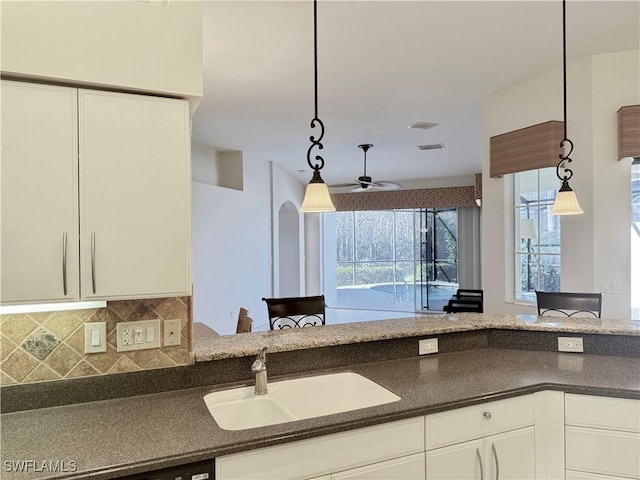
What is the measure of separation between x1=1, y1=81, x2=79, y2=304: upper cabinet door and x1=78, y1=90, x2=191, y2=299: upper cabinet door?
0.04m

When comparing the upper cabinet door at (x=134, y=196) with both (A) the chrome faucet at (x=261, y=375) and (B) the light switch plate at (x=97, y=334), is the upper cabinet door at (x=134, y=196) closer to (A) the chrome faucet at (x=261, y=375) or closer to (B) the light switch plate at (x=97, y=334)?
(B) the light switch plate at (x=97, y=334)

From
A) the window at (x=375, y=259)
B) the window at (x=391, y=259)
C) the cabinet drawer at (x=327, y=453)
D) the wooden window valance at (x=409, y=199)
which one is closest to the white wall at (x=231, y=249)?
the wooden window valance at (x=409, y=199)

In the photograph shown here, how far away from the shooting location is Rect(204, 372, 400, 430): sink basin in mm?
1646

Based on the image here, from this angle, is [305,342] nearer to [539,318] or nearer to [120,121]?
[120,121]

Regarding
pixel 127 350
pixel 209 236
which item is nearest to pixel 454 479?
pixel 127 350

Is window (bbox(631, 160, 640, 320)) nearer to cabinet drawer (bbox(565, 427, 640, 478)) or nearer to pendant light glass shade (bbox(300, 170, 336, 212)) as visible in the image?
cabinet drawer (bbox(565, 427, 640, 478))

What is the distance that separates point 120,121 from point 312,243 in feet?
25.5

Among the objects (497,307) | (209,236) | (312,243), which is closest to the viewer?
(497,307)

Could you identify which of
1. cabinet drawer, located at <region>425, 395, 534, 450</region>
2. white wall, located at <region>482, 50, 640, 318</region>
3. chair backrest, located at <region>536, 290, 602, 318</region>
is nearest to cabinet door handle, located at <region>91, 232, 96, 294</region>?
cabinet drawer, located at <region>425, 395, 534, 450</region>

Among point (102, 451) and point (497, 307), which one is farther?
point (497, 307)

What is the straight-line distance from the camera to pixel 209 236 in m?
5.70

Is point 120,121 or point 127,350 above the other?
point 120,121

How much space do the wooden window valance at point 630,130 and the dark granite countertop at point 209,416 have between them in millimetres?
1781

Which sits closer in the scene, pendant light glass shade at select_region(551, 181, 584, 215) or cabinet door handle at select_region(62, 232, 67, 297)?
cabinet door handle at select_region(62, 232, 67, 297)
